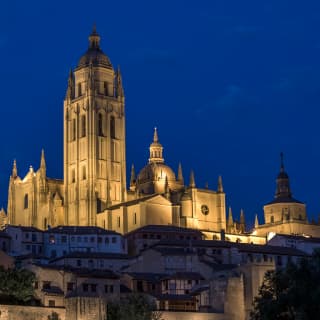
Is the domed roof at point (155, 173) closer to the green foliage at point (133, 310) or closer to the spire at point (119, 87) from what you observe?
the spire at point (119, 87)

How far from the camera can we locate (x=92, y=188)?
12638 centimetres

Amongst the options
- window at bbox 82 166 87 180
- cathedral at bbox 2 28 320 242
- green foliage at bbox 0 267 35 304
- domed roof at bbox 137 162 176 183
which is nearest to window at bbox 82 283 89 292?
green foliage at bbox 0 267 35 304

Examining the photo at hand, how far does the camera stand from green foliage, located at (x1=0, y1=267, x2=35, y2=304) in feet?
234

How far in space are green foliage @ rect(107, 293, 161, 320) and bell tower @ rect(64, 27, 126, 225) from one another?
167 feet

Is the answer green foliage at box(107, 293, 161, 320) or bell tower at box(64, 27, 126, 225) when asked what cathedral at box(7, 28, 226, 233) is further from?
green foliage at box(107, 293, 161, 320)

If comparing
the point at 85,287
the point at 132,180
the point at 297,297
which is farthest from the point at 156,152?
the point at 297,297

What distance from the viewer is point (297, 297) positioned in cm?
Result: 5466

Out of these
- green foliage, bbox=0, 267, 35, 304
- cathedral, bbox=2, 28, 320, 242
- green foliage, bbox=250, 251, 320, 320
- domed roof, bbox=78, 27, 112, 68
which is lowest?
green foliage, bbox=250, 251, 320, 320

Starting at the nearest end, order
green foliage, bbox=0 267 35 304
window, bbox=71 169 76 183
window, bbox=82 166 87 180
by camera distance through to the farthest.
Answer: green foliage, bbox=0 267 35 304 → window, bbox=82 166 87 180 → window, bbox=71 169 76 183

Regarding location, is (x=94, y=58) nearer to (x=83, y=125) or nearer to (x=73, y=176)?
(x=83, y=125)

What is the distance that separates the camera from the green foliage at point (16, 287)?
2810 inches

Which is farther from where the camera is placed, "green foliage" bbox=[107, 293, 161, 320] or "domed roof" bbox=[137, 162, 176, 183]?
"domed roof" bbox=[137, 162, 176, 183]

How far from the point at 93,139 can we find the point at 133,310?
6349cm

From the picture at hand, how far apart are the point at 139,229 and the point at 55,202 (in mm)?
20990
